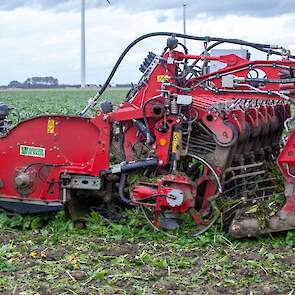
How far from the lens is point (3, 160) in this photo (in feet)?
25.3

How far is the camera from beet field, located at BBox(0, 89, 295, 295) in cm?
526

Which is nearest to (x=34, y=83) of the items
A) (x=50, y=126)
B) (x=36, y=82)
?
(x=36, y=82)

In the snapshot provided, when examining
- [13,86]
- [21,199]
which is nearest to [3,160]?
[21,199]

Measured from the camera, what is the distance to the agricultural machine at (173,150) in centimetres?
696

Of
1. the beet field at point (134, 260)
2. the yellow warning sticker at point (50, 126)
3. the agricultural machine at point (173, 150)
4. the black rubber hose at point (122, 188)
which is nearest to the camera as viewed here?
the beet field at point (134, 260)

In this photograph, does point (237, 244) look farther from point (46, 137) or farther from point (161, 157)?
point (46, 137)

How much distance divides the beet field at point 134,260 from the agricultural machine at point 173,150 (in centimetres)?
23

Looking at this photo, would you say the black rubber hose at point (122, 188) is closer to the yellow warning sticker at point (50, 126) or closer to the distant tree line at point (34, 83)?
the yellow warning sticker at point (50, 126)

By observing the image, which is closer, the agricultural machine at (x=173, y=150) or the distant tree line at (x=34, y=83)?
the agricultural machine at (x=173, y=150)

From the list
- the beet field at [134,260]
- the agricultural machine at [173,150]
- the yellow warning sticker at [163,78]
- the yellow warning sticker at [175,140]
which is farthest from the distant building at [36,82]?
the yellow warning sticker at [175,140]

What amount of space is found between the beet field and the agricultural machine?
0.75ft

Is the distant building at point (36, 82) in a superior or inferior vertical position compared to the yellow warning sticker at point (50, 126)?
inferior

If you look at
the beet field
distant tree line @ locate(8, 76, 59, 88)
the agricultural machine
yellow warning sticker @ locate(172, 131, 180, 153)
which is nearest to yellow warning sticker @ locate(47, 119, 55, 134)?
the agricultural machine

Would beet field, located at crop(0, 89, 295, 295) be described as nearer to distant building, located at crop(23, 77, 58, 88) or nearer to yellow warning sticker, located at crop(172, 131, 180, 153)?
yellow warning sticker, located at crop(172, 131, 180, 153)
